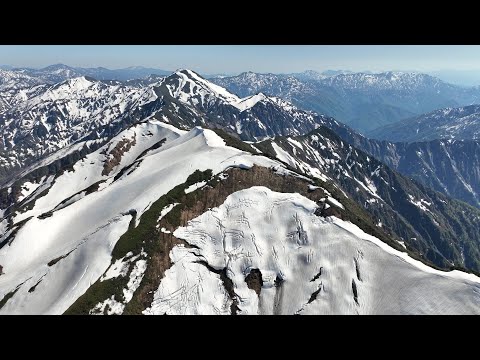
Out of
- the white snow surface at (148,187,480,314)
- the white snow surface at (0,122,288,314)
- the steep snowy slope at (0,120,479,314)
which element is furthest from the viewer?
the white snow surface at (0,122,288,314)

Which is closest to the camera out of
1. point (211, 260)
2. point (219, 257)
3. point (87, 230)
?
point (211, 260)

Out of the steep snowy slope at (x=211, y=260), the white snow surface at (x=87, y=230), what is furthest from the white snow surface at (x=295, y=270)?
the white snow surface at (x=87, y=230)

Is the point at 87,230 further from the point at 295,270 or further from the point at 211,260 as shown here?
the point at 295,270

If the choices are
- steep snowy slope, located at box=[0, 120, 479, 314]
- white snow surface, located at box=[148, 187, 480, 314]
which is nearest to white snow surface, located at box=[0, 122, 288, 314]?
steep snowy slope, located at box=[0, 120, 479, 314]

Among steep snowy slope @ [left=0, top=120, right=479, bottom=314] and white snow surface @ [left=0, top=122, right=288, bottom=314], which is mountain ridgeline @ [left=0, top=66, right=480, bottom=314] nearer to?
steep snowy slope @ [left=0, top=120, right=479, bottom=314]

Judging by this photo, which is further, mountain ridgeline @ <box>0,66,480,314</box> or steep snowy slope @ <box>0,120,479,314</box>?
mountain ridgeline @ <box>0,66,480,314</box>

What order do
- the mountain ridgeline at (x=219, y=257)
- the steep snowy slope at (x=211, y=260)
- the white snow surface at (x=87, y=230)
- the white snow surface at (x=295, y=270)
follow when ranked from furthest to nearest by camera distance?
the white snow surface at (x=87, y=230), the mountain ridgeline at (x=219, y=257), the steep snowy slope at (x=211, y=260), the white snow surface at (x=295, y=270)

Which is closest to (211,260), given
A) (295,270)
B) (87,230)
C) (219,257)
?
(219,257)

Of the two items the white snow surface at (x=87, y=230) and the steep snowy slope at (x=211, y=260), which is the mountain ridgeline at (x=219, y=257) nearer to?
the steep snowy slope at (x=211, y=260)
